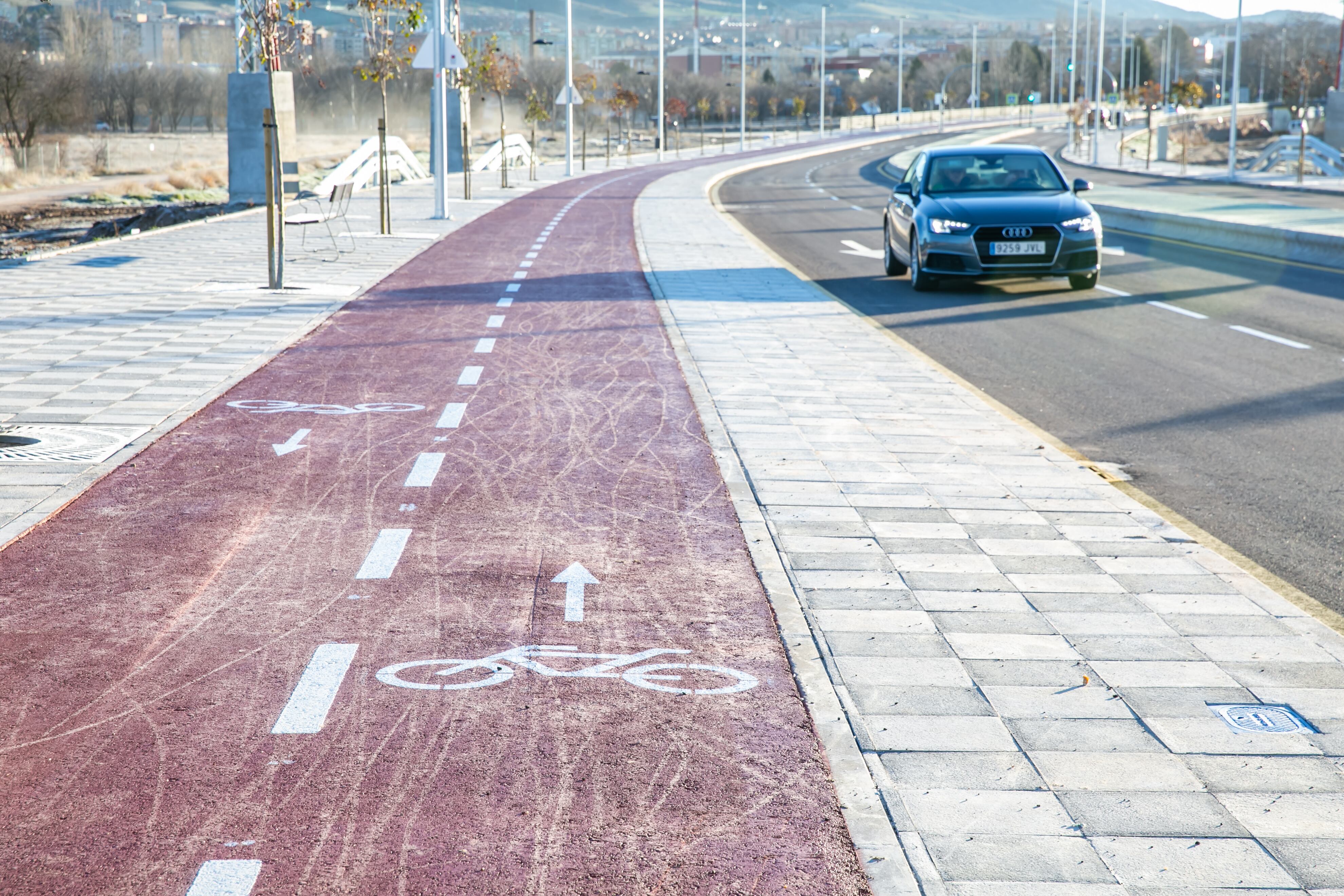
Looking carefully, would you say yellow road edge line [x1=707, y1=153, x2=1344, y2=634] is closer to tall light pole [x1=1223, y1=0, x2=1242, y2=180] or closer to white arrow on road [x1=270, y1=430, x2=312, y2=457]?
white arrow on road [x1=270, y1=430, x2=312, y2=457]

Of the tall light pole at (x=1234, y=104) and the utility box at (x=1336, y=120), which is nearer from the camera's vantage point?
the tall light pole at (x=1234, y=104)

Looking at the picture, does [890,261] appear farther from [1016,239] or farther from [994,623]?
[994,623]

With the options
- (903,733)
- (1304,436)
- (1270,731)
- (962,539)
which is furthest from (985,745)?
(1304,436)

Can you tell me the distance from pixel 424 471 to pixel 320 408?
6.42ft

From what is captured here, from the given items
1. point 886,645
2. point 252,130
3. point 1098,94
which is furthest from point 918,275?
point 1098,94

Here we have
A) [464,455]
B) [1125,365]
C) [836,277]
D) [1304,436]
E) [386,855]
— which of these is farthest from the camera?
[836,277]

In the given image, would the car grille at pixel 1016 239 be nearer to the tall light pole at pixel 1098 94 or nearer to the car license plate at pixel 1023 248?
the car license plate at pixel 1023 248

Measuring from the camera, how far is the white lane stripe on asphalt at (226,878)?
124 inches

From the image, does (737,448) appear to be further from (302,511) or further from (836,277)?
(836,277)

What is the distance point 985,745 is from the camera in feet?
13.1

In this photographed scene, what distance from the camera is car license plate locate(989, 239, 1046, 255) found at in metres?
15.5

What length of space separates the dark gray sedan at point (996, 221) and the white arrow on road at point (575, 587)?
35.9 ft

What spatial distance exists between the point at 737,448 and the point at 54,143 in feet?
196

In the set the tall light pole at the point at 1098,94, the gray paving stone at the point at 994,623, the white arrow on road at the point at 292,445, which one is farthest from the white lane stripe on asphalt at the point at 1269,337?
the tall light pole at the point at 1098,94
